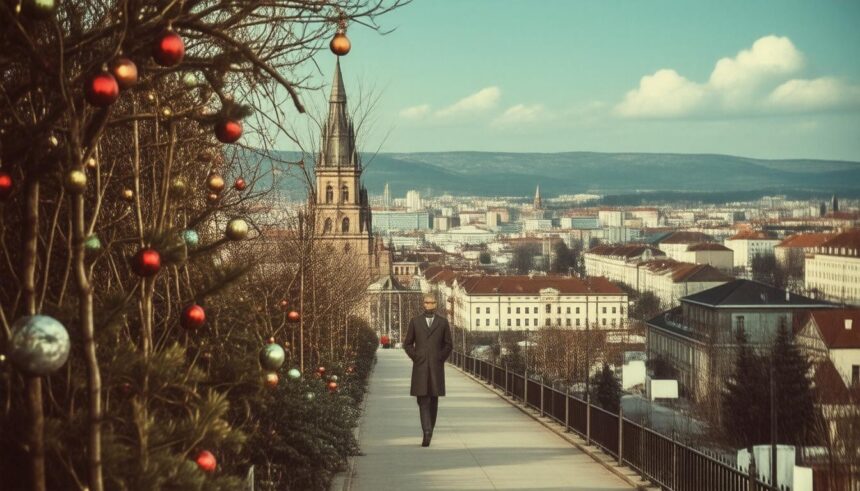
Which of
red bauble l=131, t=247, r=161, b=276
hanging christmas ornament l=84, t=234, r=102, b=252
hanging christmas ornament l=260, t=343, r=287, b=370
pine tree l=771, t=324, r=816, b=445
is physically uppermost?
hanging christmas ornament l=84, t=234, r=102, b=252

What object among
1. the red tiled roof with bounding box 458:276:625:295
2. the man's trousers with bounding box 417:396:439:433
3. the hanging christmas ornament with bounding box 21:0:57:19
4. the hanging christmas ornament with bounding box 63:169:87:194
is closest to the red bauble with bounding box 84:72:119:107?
the hanging christmas ornament with bounding box 21:0:57:19

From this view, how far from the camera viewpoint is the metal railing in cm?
967

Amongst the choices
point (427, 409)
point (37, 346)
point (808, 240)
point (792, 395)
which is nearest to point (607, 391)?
point (792, 395)

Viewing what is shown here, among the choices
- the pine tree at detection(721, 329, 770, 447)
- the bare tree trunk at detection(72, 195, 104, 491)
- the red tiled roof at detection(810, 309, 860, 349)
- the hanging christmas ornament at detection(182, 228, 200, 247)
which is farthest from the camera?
the red tiled roof at detection(810, 309, 860, 349)

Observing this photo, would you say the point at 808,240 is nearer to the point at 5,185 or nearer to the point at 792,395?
the point at 792,395

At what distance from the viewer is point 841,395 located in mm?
62531

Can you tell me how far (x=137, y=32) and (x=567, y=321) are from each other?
557 feet

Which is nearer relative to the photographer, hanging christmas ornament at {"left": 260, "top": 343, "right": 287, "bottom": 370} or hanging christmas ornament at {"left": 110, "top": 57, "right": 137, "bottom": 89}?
hanging christmas ornament at {"left": 110, "top": 57, "right": 137, "bottom": 89}

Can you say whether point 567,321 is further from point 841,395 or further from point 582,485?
point 582,485

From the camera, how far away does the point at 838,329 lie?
84.4m

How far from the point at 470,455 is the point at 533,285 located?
6532 inches

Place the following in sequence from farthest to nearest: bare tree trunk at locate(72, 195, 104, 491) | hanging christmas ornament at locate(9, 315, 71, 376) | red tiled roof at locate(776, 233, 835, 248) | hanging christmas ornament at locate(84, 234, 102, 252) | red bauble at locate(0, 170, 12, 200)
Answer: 1. red tiled roof at locate(776, 233, 835, 248)
2. hanging christmas ornament at locate(84, 234, 102, 252)
3. red bauble at locate(0, 170, 12, 200)
4. bare tree trunk at locate(72, 195, 104, 491)
5. hanging christmas ornament at locate(9, 315, 71, 376)

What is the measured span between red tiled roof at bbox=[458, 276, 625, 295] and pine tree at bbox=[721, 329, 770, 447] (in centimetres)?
11092

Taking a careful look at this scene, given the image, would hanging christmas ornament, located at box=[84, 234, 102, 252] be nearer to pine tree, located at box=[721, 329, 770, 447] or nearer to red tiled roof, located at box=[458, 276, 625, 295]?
pine tree, located at box=[721, 329, 770, 447]
